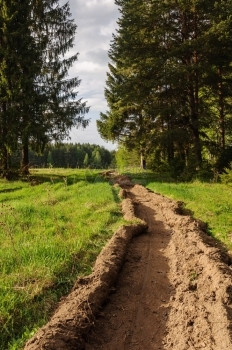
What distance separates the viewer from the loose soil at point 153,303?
3837mm

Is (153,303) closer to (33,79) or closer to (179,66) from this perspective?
(179,66)

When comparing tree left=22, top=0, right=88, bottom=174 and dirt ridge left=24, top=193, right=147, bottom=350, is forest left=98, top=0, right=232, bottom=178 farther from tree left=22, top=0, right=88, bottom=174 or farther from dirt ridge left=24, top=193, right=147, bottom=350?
dirt ridge left=24, top=193, right=147, bottom=350

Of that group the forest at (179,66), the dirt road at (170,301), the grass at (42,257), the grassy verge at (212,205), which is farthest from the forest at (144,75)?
the dirt road at (170,301)

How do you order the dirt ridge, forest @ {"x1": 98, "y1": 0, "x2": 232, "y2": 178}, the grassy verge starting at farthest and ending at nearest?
1. forest @ {"x1": 98, "y1": 0, "x2": 232, "y2": 178}
2. the grassy verge
3. the dirt ridge

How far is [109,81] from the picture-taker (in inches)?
1446

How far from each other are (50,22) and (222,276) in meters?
24.8

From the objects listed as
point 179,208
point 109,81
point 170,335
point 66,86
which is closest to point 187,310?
point 170,335

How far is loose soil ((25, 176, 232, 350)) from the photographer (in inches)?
151

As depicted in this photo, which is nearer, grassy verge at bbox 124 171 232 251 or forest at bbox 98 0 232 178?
grassy verge at bbox 124 171 232 251

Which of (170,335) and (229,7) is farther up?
(229,7)

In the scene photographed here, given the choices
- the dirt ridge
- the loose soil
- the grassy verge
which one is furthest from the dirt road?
the grassy verge

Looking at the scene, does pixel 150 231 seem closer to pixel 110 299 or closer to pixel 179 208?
pixel 179 208

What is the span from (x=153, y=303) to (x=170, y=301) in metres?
0.24

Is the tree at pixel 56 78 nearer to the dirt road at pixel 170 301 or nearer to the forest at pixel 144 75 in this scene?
the forest at pixel 144 75
